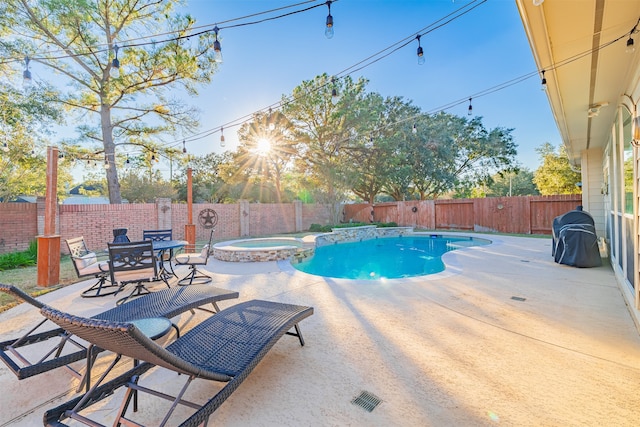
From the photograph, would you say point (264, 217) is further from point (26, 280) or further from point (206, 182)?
point (26, 280)

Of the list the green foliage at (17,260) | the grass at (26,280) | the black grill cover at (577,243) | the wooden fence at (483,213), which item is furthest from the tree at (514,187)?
the green foliage at (17,260)

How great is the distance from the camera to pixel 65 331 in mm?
2340

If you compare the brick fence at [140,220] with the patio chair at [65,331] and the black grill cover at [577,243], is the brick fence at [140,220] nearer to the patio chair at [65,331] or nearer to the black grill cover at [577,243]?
the patio chair at [65,331]

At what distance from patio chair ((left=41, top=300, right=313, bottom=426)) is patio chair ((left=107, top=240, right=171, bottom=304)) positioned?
2.12m

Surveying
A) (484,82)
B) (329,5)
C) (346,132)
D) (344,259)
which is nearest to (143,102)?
(346,132)

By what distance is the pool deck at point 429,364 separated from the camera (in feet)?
5.45

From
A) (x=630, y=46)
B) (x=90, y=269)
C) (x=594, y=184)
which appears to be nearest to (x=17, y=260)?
(x=90, y=269)

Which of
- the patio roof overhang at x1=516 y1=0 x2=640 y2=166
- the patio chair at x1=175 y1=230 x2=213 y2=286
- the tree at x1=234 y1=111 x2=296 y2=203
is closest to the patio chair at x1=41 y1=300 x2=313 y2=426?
the patio chair at x1=175 y1=230 x2=213 y2=286

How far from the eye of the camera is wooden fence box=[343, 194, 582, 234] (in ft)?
37.2

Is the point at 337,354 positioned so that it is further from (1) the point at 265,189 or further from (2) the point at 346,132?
(1) the point at 265,189

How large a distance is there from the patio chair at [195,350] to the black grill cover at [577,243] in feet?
19.3

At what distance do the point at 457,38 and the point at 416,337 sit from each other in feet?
21.3

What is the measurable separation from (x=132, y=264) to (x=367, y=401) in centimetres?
369

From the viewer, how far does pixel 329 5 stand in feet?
10.9
